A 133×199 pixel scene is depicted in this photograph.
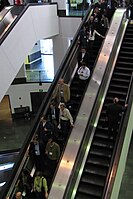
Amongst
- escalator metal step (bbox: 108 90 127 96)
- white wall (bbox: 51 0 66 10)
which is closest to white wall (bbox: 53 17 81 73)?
white wall (bbox: 51 0 66 10)

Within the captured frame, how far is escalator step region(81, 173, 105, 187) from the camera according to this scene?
28.2ft

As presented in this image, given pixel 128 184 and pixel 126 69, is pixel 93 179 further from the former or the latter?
pixel 128 184

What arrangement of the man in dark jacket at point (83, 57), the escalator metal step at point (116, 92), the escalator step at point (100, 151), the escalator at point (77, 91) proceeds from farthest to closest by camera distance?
the man in dark jacket at point (83, 57)
the escalator metal step at point (116, 92)
the escalator at point (77, 91)
the escalator step at point (100, 151)

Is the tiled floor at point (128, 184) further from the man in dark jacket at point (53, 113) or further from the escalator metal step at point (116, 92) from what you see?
the man in dark jacket at point (53, 113)

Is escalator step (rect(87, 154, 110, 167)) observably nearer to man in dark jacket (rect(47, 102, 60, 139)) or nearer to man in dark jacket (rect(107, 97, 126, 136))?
man in dark jacket (rect(107, 97, 126, 136))

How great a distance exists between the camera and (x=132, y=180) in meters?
13.0

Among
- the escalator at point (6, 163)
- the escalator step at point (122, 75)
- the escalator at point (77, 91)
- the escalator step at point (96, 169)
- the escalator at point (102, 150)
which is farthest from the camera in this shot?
the escalator at point (6, 163)

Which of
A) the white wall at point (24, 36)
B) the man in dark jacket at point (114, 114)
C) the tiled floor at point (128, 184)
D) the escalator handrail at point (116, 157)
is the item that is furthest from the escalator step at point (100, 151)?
the white wall at point (24, 36)

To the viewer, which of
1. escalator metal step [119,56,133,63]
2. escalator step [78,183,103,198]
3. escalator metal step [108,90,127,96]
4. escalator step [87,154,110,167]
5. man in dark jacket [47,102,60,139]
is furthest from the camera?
escalator metal step [119,56,133,63]

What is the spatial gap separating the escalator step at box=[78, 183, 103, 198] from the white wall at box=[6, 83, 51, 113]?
1055cm

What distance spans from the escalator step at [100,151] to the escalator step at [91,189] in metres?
0.93

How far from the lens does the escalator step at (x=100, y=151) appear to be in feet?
30.0

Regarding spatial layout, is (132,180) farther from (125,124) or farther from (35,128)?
(35,128)

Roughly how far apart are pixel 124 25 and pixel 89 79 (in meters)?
3.49
